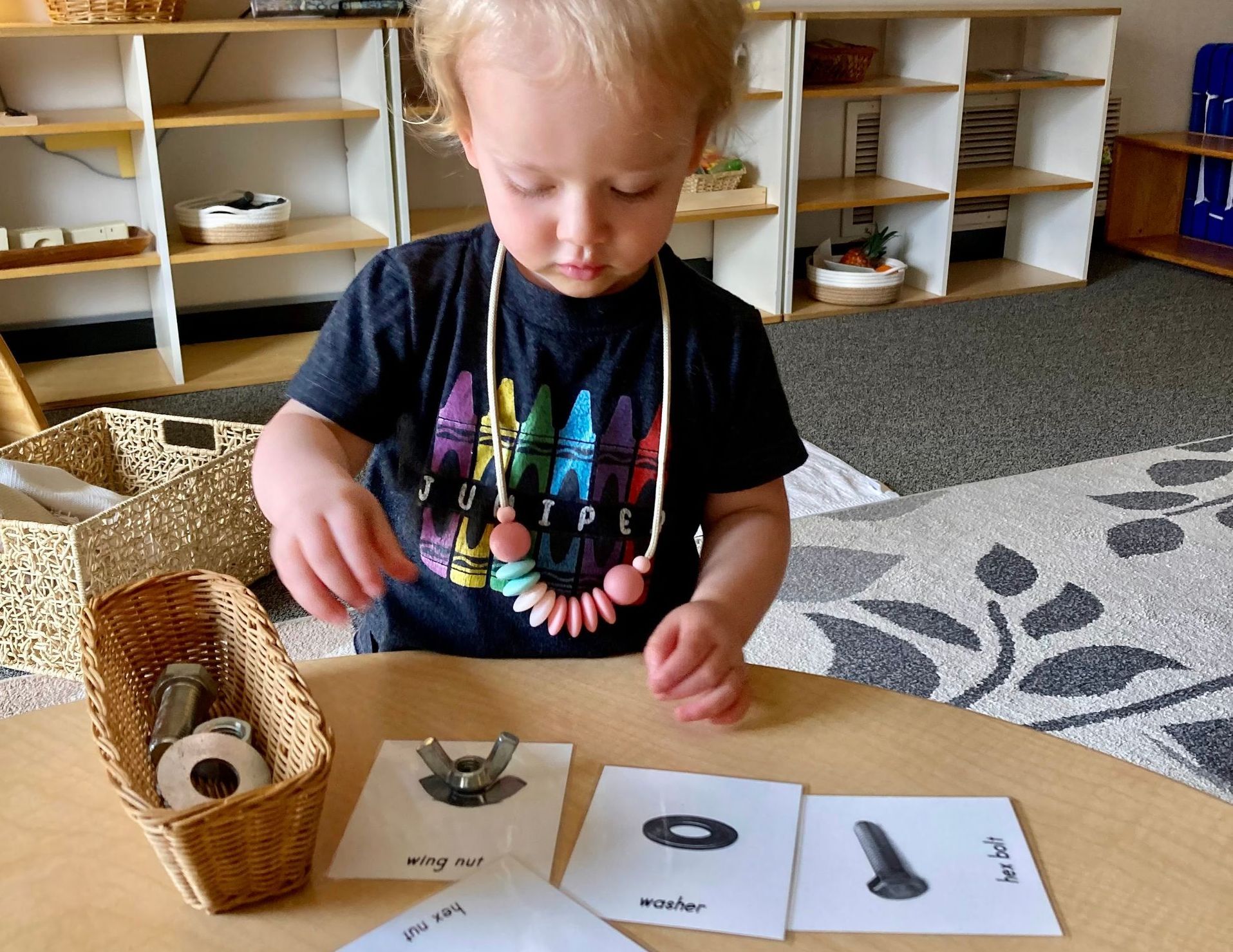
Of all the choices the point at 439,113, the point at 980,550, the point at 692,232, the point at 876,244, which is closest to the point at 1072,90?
the point at 876,244

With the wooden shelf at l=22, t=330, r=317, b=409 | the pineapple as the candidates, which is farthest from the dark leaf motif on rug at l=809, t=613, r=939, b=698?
the pineapple

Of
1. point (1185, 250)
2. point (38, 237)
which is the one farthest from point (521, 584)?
point (1185, 250)

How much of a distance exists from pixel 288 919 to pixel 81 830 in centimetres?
13

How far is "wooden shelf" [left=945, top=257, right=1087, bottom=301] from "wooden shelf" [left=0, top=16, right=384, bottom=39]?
1804 millimetres

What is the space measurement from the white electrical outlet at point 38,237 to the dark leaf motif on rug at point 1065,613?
2054 millimetres

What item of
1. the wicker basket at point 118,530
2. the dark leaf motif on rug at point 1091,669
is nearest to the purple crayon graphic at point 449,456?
the wicker basket at point 118,530

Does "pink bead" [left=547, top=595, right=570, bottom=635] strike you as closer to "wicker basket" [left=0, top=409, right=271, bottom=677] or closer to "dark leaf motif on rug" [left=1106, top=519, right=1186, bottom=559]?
"wicker basket" [left=0, top=409, right=271, bottom=677]

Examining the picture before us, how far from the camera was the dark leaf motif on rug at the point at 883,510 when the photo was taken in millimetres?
2115

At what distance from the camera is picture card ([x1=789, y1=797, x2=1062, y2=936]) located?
0.56 meters

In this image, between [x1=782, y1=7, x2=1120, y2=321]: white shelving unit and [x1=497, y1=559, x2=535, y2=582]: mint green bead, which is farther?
[x1=782, y1=7, x2=1120, y2=321]: white shelving unit

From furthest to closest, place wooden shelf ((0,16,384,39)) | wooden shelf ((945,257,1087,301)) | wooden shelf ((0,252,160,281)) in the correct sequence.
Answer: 1. wooden shelf ((945,257,1087,301))
2. wooden shelf ((0,252,160,281))
3. wooden shelf ((0,16,384,39))

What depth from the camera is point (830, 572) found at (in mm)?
1925

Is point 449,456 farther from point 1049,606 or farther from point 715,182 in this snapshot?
point 715,182

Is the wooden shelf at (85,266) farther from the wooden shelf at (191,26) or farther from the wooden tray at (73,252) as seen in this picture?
the wooden shelf at (191,26)
